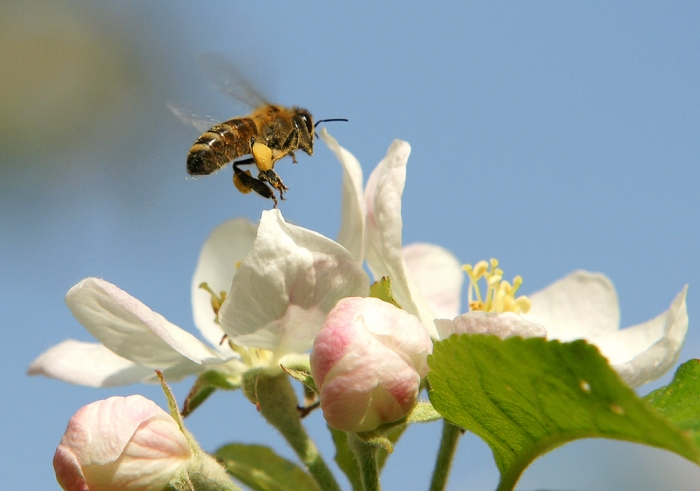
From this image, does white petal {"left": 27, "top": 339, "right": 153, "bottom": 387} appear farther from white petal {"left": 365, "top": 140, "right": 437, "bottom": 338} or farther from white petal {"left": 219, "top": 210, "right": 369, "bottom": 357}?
white petal {"left": 365, "top": 140, "right": 437, "bottom": 338}

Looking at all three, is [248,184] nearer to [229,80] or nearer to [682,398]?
[229,80]

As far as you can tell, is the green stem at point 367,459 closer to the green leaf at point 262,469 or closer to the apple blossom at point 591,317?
the green leaf at point 262,469

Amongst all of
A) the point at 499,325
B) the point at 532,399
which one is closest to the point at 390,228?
the point at 499,325

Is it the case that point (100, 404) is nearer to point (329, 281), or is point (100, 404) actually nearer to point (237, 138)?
point (329, 281)

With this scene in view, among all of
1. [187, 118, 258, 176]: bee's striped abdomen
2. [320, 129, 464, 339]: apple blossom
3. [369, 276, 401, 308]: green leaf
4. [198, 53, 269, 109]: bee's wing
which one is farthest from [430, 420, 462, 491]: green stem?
[198, 53, 269, 109]: bee's wing

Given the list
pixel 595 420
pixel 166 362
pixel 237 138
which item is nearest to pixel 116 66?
pixel 237 138
